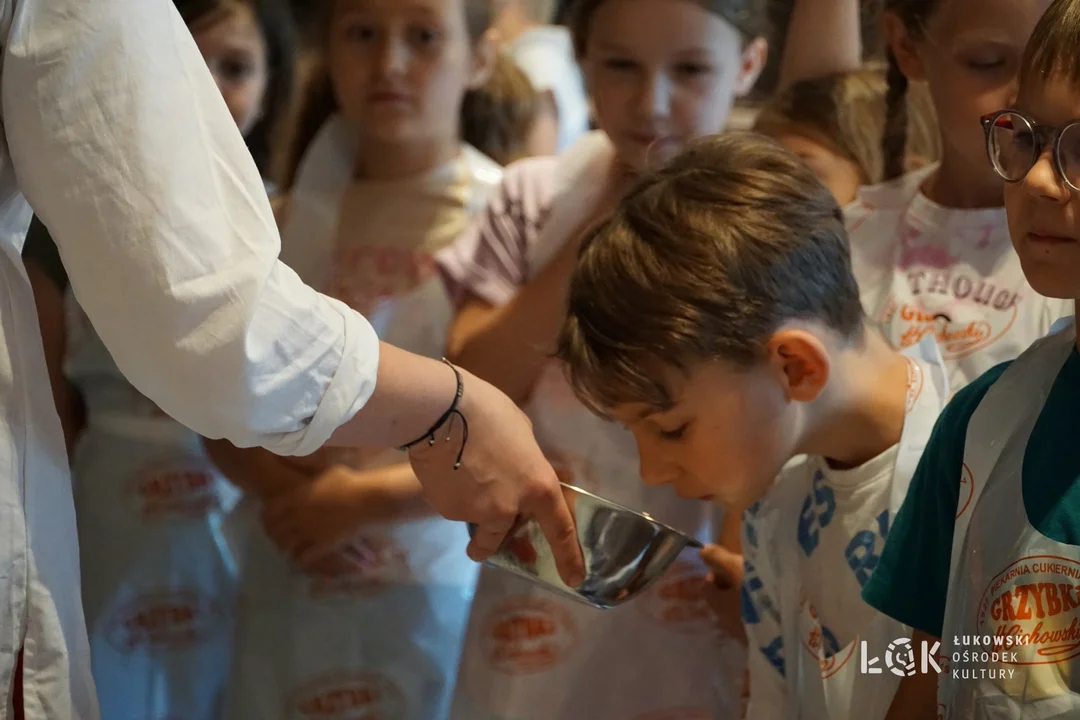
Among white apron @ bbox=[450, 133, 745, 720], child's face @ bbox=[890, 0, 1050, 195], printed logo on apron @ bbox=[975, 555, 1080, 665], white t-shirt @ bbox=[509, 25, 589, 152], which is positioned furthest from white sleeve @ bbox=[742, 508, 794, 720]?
white t-shirt @ bbox=[509, 25, 589, 152]

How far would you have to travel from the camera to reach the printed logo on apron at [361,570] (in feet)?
2.87

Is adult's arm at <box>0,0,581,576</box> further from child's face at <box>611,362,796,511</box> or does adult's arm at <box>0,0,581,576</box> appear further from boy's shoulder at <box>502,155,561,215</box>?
boy's shoulder at <box>502,155,561,215</box>

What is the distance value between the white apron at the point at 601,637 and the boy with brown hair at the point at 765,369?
0.50 feet

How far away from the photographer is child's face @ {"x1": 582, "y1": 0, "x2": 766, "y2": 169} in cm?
77

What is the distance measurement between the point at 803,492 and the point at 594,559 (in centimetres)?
16

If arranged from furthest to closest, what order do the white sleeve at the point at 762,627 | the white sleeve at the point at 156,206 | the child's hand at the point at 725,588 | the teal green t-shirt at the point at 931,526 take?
the child's hand at the point at 725,588 → the white sleeve at the point at 762,627 → the teal green t-shirt at the point at 931,526 → the white sleeve at the point at 156,206

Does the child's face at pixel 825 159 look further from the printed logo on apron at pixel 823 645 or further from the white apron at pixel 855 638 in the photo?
the printed logo on apron at pixel 823 645

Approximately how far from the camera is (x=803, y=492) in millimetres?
668

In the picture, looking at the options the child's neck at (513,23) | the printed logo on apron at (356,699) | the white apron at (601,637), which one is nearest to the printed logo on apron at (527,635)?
the white apron at (601,637)

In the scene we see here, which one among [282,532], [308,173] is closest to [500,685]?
[282,532]

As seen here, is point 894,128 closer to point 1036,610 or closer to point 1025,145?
point 1025,145

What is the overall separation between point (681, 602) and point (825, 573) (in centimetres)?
20

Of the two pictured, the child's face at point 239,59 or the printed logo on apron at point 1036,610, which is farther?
the child's face at point 239,59

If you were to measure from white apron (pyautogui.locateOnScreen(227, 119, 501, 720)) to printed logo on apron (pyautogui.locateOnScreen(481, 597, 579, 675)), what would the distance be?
5 centimetres
